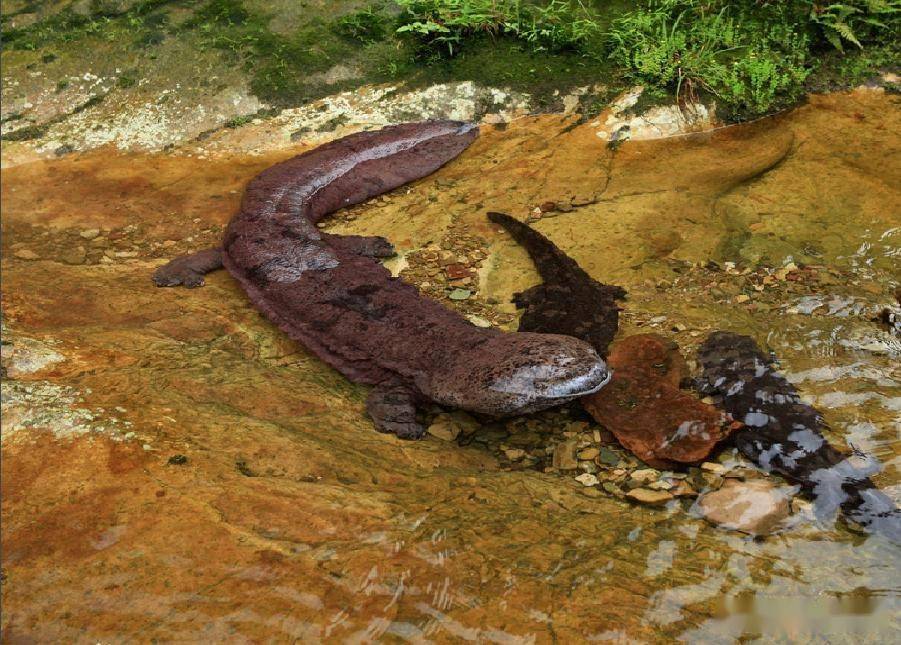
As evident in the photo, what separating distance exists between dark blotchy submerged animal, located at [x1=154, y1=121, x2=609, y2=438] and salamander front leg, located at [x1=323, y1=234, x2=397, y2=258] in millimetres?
11

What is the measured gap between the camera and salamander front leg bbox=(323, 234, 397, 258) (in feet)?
20.7

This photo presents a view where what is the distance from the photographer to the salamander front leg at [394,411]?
4.59 meters

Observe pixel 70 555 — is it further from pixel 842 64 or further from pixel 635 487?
pixel 842 64

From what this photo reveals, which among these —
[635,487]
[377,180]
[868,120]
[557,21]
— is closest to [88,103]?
[377,180]

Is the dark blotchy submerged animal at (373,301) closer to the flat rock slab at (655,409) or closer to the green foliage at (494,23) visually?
the flat rock slab at (655,409)

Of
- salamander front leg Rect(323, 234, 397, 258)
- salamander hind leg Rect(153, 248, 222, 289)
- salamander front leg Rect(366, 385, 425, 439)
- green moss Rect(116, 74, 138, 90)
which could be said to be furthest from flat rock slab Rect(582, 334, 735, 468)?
green moss Rect(116, 74, 138, 90)

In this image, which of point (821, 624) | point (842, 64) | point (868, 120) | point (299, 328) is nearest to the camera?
point (821, 624)

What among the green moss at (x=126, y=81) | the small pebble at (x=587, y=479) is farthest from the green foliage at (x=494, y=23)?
the small pebble at (x=587, y=479)

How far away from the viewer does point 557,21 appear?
867 cm

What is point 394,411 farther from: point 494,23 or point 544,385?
point 494,23

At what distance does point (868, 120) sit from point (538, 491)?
18.9 ft

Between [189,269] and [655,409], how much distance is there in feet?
13.3

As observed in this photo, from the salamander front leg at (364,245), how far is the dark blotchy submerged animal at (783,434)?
9.35 feet

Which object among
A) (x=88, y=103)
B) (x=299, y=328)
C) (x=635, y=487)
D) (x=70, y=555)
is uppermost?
(x=88, y=103)
